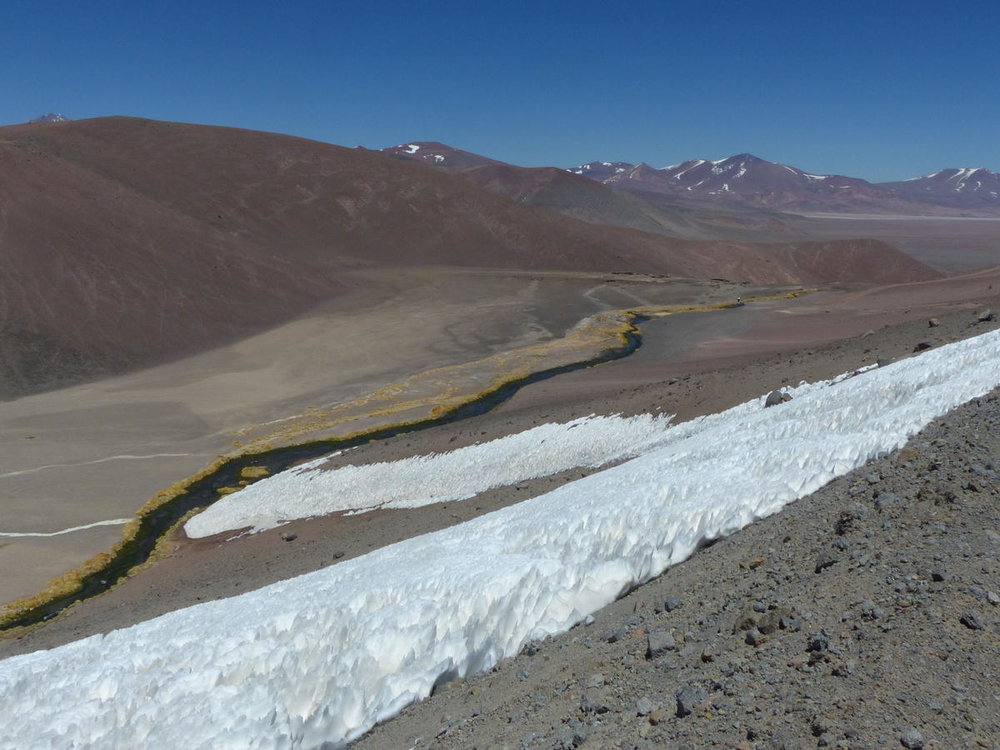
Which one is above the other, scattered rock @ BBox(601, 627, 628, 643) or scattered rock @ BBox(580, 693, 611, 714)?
scattered rock @ BBox(580, 693, 611, 714)

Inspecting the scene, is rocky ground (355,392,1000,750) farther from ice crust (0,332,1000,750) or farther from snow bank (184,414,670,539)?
snow bank (184,414,670,539)

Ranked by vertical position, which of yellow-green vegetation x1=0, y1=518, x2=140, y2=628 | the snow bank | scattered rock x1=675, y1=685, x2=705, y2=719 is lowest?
yellow-green vegetation x1=0, y1=518, x2=140, y2=628

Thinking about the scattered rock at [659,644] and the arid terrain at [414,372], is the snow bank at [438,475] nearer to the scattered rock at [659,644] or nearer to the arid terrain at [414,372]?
the arid terrain at [414,372]

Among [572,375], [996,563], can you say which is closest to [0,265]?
[572,375]

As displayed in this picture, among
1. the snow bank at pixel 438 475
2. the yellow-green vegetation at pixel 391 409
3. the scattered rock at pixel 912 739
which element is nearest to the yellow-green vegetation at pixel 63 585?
the yellow-green vegetation at pixel 391 409

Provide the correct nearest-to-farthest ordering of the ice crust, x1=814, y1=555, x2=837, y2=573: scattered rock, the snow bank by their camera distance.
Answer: x1=814, y1=555, x2=837, y2=573: scattered rock < the ice crust < the snow bank

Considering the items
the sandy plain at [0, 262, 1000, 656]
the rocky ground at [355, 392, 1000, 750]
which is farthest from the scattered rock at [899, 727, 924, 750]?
the sandy plain at [0, 262, 1000, 656]

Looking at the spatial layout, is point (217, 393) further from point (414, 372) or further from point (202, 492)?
point (202, 492)
